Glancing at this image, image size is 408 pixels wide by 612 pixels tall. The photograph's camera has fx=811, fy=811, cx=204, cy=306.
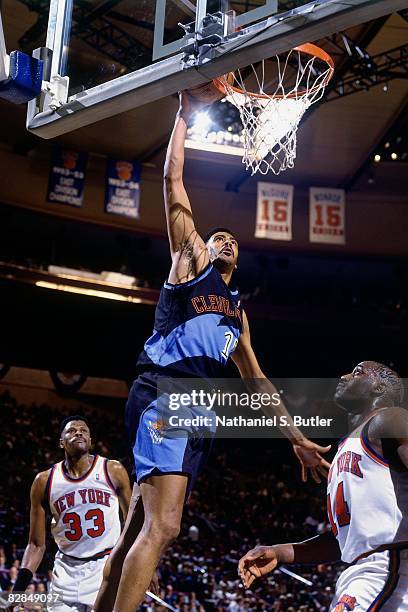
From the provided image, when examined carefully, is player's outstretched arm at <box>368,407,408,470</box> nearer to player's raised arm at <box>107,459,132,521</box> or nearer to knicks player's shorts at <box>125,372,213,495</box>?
knicks player's shorts at <box>125,372,213,495</box>

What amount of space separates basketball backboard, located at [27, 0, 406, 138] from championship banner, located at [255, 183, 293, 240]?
1272cm

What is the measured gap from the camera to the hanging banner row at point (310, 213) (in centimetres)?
1788

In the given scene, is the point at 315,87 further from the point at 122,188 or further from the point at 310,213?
the point at 310,213

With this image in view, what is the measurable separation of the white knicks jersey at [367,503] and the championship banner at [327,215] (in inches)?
590

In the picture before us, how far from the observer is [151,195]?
768 inches

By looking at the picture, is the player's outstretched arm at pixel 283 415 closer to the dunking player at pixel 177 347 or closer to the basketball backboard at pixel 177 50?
the dunking player at pixel 177 347

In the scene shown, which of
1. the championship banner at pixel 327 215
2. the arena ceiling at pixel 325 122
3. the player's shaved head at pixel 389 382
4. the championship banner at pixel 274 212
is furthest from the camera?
the championship banner at pixel 327 215

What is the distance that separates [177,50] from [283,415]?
2178 millimetres

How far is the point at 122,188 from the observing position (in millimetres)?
18094

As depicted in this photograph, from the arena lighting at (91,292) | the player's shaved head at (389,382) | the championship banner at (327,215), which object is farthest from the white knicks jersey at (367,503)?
the championship banner at (327,215)

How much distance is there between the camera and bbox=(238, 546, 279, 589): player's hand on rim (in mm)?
3645

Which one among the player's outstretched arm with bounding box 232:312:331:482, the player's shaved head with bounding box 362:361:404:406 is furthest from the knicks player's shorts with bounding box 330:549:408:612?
the player's outstretched arm with bounding box 232:312:331:482

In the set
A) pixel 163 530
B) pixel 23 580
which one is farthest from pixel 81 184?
pixel 163 530

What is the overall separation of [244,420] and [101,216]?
19.2 feet
